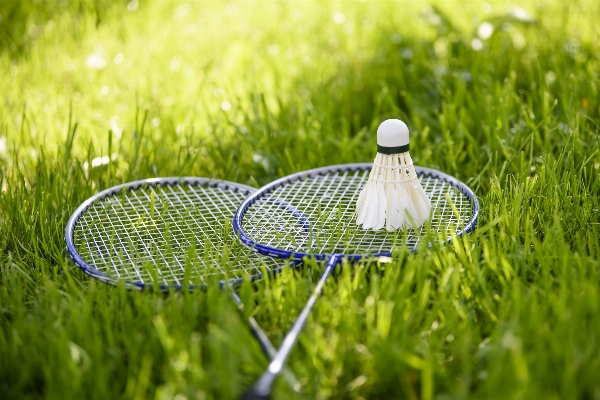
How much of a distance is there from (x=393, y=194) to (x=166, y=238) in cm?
69

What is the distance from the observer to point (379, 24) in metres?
4.03

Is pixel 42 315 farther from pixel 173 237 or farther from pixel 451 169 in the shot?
pixel 451 169

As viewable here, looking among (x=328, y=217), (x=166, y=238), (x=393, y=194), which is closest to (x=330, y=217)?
(x=328, y=217)

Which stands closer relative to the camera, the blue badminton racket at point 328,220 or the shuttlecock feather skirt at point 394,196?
the blue badminton racket at point 328,220

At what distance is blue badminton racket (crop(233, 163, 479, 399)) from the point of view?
188 centimetres

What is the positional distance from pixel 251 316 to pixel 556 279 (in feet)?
2.55

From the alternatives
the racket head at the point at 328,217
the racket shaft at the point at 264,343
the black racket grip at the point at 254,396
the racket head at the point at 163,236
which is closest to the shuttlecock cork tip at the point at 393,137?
the racket head at the point at 328,217

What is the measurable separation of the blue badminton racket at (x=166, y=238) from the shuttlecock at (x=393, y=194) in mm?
328

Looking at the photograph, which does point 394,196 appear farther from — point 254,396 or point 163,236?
point 254,396

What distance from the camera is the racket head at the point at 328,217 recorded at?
192 cm

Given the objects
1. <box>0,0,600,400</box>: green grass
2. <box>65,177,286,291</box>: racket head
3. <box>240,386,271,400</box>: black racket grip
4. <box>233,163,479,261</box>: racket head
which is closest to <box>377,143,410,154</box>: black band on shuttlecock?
<box>233,163,479,261</box>: racket head

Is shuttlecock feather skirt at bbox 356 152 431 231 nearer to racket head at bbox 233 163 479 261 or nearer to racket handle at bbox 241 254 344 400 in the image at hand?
racket head at bbox 233 163 479 261

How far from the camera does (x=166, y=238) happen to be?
2.04 metres

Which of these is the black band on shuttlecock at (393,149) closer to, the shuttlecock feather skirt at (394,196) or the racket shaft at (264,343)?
the shuttlecock feather skirt at (394,196)
